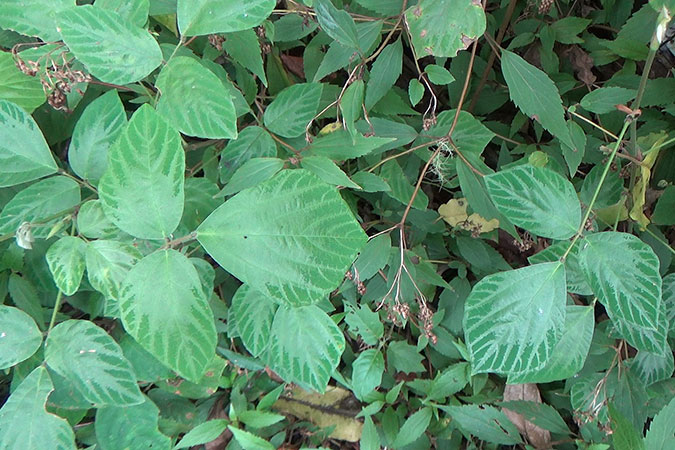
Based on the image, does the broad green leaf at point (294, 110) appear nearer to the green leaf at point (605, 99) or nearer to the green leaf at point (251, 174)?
the green leaf at point (251, 174)

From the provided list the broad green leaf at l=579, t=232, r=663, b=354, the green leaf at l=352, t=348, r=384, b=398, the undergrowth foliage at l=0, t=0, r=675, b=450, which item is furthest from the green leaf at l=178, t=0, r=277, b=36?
the green leaf at l=352, t=348, r=384, b=398

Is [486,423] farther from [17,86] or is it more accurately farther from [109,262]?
[17,86]

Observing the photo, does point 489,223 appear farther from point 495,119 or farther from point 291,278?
point 291,278

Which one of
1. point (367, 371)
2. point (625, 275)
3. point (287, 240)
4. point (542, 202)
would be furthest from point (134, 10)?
point (367, 371)

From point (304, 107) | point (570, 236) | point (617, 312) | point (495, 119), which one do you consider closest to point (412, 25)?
point (304, 107)

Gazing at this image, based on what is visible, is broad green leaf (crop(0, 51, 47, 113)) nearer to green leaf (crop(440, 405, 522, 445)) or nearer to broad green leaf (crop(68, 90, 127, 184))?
broad green leaf (crop(68, 90, 127, 184))

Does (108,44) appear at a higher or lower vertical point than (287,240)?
higher
